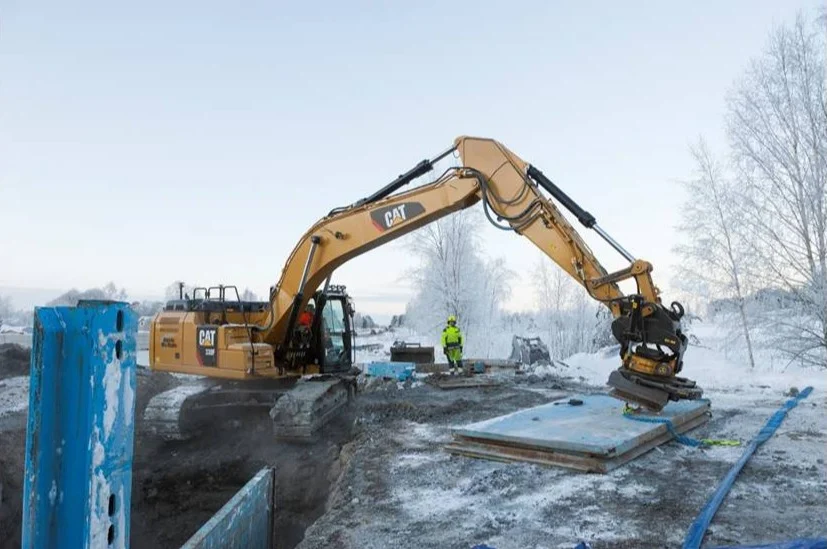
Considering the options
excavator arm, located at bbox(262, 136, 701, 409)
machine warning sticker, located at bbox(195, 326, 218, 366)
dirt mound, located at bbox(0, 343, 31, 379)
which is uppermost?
excavator arm, located at bbox(262, 136, 701, 409)

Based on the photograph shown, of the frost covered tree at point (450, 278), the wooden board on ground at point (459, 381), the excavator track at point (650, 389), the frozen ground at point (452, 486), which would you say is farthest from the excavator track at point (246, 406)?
the frost covered tree at point (450, 278)

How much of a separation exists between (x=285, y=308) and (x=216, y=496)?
290cm

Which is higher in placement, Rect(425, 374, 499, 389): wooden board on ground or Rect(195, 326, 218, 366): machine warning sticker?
Rect(195, 326, 218, 366): machine warning sticker

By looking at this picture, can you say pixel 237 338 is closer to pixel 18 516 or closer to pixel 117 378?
pixel 18 516

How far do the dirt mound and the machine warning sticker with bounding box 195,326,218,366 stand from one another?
32.5 feet

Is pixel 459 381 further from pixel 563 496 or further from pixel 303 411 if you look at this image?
pixel 563 496

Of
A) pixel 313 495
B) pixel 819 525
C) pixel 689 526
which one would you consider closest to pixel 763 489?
pixel 819 525

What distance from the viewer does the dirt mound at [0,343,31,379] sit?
1603 cm

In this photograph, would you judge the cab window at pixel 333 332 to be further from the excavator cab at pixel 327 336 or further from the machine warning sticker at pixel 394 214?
the machine warning sticker at pixel 394 214

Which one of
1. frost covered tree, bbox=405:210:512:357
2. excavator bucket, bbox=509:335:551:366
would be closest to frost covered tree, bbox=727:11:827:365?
excavator bucket, bbox=509:335:551:366

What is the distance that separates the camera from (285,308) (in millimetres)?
9383

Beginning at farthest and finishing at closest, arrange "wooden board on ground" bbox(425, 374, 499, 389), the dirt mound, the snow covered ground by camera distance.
A: the dirt mound
"wooden board on ground" bbox(425, 374, 499, 389)
the snow covered ground

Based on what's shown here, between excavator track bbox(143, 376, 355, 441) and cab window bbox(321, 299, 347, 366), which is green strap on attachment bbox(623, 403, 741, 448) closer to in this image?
excavator track bbox(143, 376, 355, 441)

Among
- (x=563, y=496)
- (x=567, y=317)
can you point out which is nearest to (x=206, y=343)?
(x=563, y=496)
